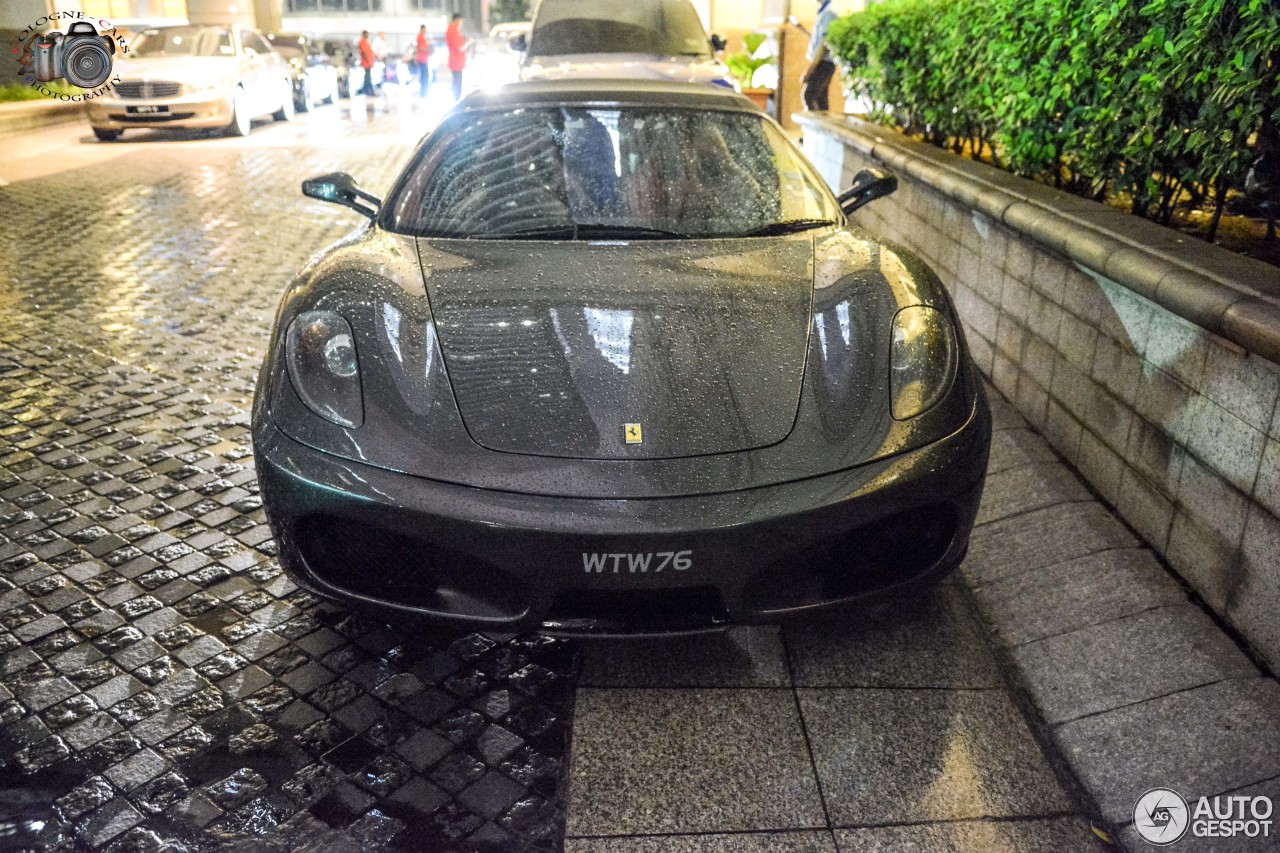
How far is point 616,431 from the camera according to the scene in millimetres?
2510

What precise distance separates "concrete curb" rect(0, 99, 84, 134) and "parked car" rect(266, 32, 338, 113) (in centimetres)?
354

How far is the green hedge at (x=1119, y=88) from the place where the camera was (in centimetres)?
314

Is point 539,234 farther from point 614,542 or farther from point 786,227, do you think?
point 614,542

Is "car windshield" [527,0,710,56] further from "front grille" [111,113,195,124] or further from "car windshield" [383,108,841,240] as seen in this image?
"front grille" [111,113,195,124]

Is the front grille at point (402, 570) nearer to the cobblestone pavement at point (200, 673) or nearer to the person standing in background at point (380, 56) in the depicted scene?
the cobblestone pavement at point (200, 673)

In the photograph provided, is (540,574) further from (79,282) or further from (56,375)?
(79,282)

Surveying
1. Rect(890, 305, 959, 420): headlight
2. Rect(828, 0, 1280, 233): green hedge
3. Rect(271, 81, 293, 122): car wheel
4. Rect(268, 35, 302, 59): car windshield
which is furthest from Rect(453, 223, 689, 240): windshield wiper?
Rect(268, 35, 302, 59): car windshield

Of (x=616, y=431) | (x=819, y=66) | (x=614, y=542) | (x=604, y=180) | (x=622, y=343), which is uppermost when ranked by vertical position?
(x=819, y=66)

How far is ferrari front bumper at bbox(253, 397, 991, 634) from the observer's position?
2365 millimetres

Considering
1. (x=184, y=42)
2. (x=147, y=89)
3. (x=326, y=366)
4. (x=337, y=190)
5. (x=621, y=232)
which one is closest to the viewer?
(x=326, y=366)

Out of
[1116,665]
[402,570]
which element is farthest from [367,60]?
[1116,665]

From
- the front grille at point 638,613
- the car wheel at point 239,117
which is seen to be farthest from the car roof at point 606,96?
the car wheel at point 239,117

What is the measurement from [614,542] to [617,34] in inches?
351

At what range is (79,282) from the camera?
6996 mm
